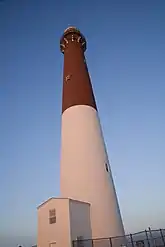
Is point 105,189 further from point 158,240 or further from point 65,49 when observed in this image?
point 65,49

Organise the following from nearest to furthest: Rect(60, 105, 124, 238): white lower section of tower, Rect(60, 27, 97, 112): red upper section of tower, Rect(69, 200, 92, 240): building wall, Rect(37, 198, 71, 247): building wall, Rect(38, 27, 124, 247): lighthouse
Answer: Rect(37, 198, 71, 247): building wall, Rect(69, 200, 92, 240): building wall, Rect(38, 27, 124, 247): lighthouse, Rect(60, 105, 124, 238): white lower section of tower, Rect(60, 27, 97, 112): red upper section of tower

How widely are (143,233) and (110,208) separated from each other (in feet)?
7.77

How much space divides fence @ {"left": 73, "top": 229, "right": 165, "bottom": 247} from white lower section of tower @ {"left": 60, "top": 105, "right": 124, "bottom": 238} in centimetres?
40

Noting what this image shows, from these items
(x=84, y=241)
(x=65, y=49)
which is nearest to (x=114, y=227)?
(x=84, y=241)

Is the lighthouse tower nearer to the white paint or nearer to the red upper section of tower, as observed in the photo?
the red upper section of tower

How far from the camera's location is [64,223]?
1362 cm

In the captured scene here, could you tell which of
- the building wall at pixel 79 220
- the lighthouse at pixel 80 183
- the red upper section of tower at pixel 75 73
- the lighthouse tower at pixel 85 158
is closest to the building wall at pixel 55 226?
the lighthouse at pixel 80 183

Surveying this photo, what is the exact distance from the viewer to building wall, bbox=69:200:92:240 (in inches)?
537

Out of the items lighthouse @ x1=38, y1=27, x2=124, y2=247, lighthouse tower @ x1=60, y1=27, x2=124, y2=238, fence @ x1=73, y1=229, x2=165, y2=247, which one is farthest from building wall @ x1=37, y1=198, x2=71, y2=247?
lighthouse tower @ x1=60, y1=27, x2=124, y2=238

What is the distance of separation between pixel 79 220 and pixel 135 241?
3.84 metres

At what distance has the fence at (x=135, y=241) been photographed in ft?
44.9

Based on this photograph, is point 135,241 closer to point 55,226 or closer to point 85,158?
point 55,226

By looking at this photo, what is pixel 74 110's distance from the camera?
1791 centimetres

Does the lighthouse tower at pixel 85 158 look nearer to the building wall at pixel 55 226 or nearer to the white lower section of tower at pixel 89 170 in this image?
the white lower section of tower at pixel 89 170
